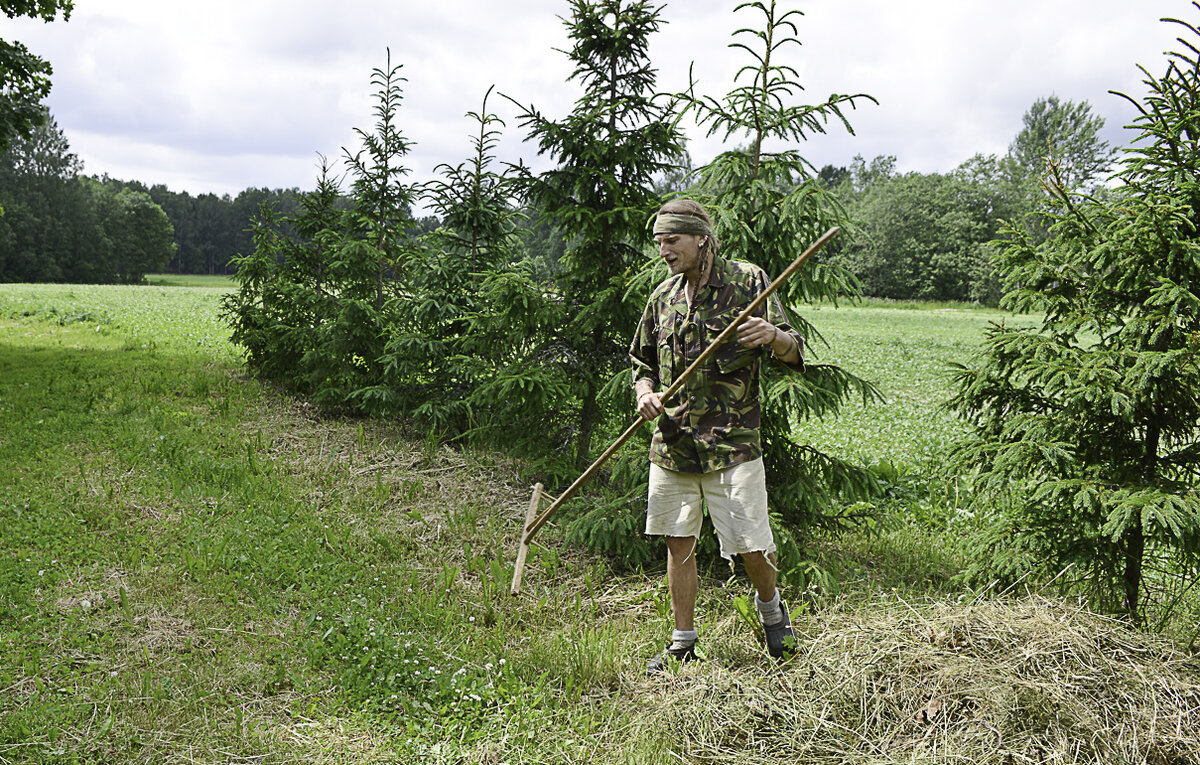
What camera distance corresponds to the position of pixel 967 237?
64.3m

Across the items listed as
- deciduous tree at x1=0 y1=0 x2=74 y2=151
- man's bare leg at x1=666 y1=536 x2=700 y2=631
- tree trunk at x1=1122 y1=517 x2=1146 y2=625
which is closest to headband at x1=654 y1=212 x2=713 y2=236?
man's bare leg at x1=666 y1=536 x2=700 y2=631

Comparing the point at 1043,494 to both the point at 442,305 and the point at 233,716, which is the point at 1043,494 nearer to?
the point at 233,716

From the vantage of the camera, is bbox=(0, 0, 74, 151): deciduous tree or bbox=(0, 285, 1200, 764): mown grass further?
bbox=(0, 0, 74, 151): deciduous tree

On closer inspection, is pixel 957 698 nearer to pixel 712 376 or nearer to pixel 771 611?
pixel 771 611

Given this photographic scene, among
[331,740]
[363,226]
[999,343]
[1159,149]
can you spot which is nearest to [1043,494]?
[999,343]

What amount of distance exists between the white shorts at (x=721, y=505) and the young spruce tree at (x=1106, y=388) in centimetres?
172

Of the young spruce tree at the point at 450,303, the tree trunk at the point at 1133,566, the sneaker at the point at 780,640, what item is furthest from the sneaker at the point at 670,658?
the young spruce tree at the point at 450,303

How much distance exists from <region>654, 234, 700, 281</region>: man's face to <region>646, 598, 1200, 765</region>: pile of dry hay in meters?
2.08

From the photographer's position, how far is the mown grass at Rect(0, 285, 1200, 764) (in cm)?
323

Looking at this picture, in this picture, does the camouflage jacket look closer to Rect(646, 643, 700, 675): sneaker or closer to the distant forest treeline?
Rect(646, 643, 700, 675): sneaker

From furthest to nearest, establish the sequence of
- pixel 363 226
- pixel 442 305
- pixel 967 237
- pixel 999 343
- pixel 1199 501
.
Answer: pixel 967 237
pixel 363 226
pixel 442 305
pixel 999 343
pixel 1199 501

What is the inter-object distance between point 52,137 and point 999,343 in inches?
3642

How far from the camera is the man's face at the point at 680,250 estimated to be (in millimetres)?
3674

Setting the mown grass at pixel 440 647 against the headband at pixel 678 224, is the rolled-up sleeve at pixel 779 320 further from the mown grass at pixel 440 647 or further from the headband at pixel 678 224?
the mown grass at pixel 440 647
